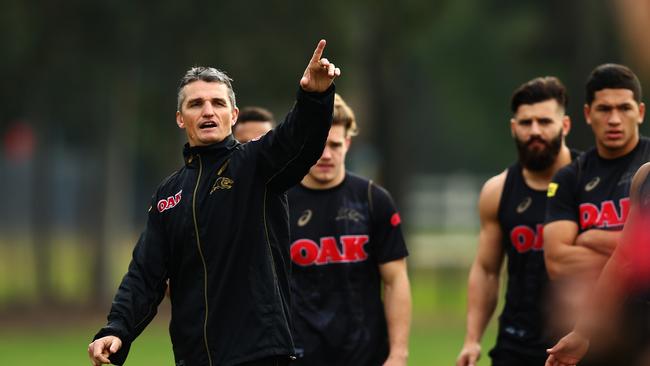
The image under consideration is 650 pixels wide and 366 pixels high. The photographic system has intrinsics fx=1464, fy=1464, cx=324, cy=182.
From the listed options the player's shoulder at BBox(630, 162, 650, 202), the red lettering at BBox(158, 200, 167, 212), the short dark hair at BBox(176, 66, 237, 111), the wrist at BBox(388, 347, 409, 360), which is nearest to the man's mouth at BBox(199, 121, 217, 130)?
the short dark hair at BBox(176, 66, 237, 111)

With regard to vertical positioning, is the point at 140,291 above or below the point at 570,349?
above

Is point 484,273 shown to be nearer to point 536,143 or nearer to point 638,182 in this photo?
point 536,143

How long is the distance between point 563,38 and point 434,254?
12979 millimetres

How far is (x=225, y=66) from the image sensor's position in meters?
27.1

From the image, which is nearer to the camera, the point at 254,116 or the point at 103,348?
the point at 103,348

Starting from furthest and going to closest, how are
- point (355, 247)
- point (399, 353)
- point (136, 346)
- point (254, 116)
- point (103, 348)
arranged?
1. point (136, 346)
2. point (254, 116)
3. point (355, 247)
4. point (399, 353)
5. point (103, 348)

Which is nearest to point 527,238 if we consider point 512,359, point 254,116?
point 512,359

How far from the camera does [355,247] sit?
8.76 m

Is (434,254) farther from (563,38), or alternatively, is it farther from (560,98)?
(560,98)

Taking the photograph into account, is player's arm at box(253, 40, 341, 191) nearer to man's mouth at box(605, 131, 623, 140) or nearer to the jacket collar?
the jacket collar

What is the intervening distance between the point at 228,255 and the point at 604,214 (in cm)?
226

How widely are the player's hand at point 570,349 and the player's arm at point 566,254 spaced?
1.51 m

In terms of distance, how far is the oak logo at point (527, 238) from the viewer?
28.4ft

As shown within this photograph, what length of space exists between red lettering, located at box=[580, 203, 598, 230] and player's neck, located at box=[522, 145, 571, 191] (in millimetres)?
819
